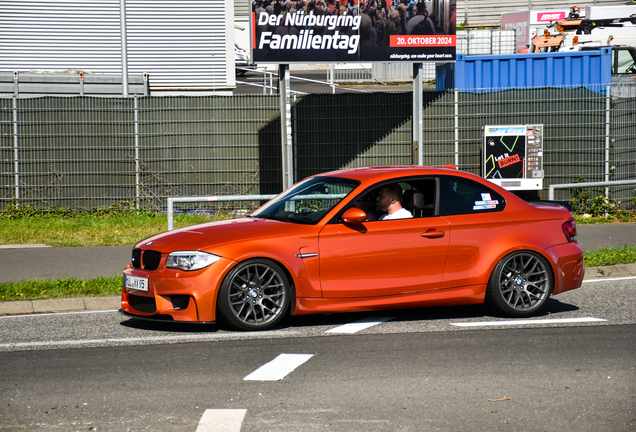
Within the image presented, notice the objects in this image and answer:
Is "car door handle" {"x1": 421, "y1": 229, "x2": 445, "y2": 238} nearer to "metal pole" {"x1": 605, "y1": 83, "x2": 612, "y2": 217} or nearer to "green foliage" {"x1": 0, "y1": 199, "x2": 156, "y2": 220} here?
"green foliage" {"x1": 0, "y1": 199, "x2": 156, "y2": 220}

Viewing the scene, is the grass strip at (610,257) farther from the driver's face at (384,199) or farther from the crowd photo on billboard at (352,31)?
the crowd photo on billboard at (352,31)

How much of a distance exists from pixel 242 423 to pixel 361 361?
1.62m

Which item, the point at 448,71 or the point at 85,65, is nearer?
the point at 448,71

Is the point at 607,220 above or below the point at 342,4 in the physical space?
below

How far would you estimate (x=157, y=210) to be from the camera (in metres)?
15.0

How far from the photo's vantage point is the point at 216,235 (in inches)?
282

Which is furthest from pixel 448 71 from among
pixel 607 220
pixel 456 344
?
pixel 456 344

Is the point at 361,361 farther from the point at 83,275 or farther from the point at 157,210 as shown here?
the point at 157,210

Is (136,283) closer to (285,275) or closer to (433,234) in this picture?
(285,275)

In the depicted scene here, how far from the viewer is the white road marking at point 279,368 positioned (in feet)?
18.8

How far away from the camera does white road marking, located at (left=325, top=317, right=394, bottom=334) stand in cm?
732

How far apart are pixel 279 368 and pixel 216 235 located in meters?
1.66

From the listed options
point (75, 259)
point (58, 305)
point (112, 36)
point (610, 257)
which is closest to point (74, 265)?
point (75, 259)

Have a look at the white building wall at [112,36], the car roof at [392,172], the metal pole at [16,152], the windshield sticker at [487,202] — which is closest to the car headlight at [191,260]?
the car roof at [392,172]
